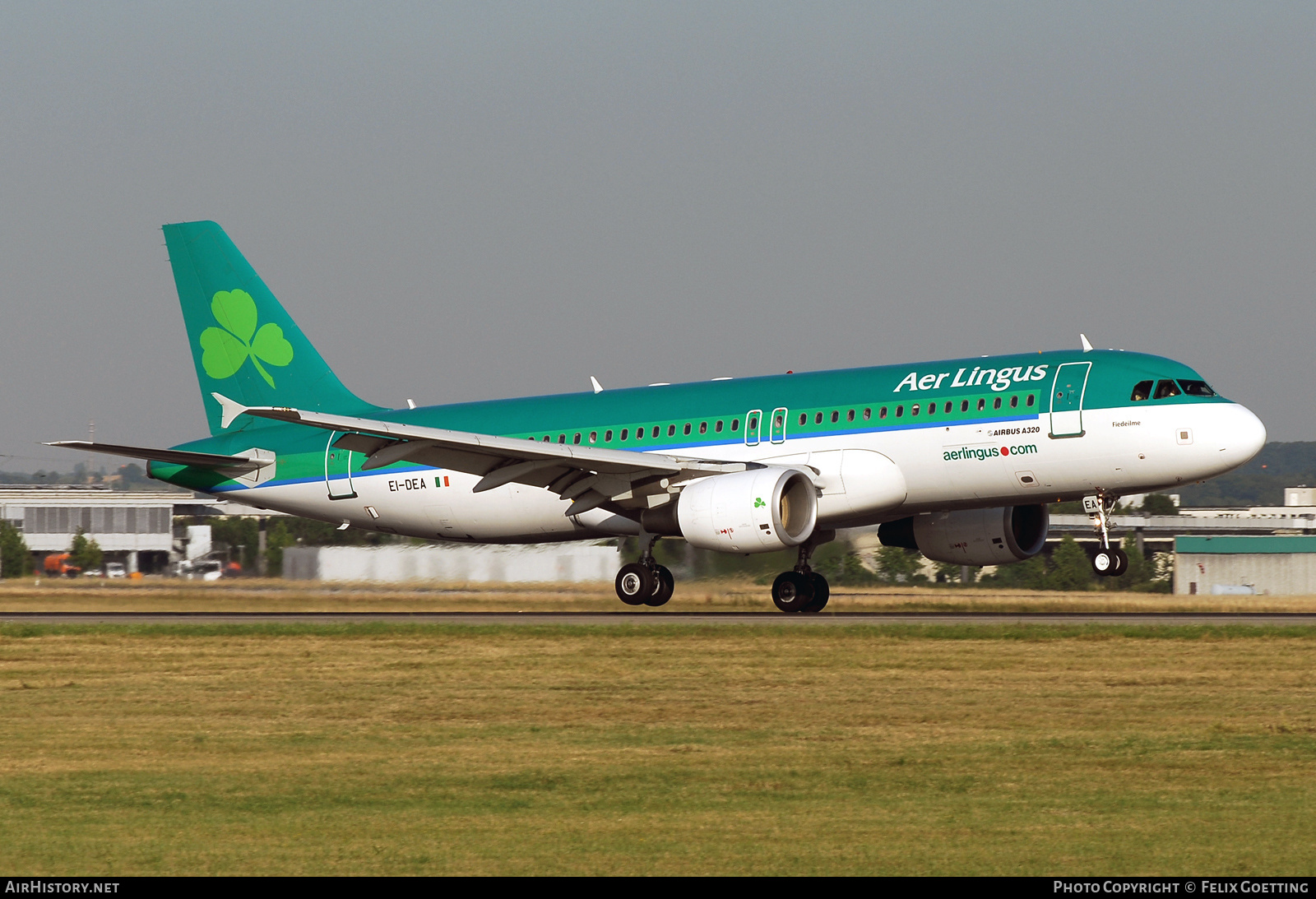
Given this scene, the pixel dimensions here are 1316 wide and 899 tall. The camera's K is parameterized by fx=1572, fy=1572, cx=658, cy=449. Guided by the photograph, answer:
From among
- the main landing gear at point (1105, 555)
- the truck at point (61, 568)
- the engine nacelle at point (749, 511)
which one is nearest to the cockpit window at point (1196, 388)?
the main landing gear at point (1105, 555)

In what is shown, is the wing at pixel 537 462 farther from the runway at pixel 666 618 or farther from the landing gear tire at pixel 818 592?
the landing gear tire at pixel 818 592

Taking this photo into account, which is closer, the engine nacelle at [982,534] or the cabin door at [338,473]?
the engine nacelle at [982,534]

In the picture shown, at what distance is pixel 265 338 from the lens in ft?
122

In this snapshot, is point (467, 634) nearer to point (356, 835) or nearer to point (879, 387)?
point (879, 387)

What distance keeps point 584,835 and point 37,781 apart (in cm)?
503

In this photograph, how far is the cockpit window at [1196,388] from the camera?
92.1ft

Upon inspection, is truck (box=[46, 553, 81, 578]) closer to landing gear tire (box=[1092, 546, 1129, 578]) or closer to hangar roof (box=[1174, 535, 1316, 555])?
landing gear tire (box=[1092, 546, 1129, 578])

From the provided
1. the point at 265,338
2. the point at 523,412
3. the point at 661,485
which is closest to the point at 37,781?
the point at 661,485

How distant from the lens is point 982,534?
32.5m

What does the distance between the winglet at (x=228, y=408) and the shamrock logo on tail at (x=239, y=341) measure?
478mm

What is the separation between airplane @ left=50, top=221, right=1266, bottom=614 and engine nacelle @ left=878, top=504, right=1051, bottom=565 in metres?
0.04

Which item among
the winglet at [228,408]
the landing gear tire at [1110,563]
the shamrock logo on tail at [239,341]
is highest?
the shamrock logo on tail at [239,341]

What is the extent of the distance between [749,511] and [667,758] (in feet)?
49.0

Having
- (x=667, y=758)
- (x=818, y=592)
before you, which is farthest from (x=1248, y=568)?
(x=667, y=758)
